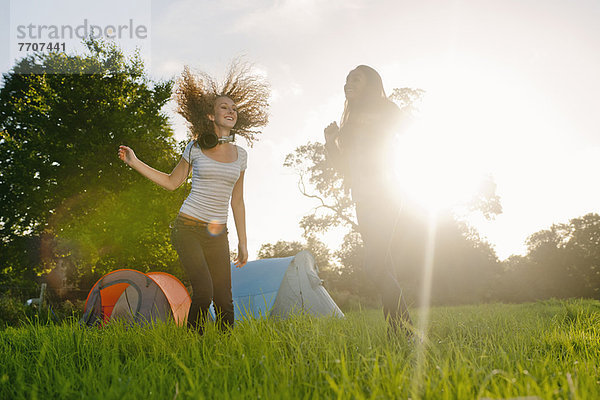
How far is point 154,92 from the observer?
59.4ft

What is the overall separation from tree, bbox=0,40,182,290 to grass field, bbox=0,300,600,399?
487 inches

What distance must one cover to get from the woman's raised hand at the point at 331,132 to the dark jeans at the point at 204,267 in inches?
51.0

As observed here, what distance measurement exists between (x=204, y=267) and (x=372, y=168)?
1.59 meters

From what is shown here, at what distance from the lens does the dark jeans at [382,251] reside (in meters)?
2.90

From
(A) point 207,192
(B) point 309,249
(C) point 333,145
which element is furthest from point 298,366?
(B) point 309,249

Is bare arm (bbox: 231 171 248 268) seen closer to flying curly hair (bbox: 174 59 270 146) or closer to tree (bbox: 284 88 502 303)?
flying curly hair (bbox: 174 59 270 146)

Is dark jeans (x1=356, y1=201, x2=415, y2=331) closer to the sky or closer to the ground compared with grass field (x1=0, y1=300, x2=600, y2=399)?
closer to the sky

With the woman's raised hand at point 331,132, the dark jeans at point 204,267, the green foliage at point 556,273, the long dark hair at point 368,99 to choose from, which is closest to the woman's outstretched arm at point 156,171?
the dark jeans at point 204,267

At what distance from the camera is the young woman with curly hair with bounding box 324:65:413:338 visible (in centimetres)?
296

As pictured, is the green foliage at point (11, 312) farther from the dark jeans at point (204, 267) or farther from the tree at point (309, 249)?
the tree at point (309, 249)

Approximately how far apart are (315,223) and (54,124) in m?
13.7

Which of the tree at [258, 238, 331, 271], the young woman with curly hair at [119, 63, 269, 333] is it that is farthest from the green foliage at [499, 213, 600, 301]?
the young woman with curly hair at [119, 63, 269, 333]

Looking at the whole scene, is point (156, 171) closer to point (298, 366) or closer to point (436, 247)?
point (298, 366)

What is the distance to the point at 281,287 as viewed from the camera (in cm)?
706
